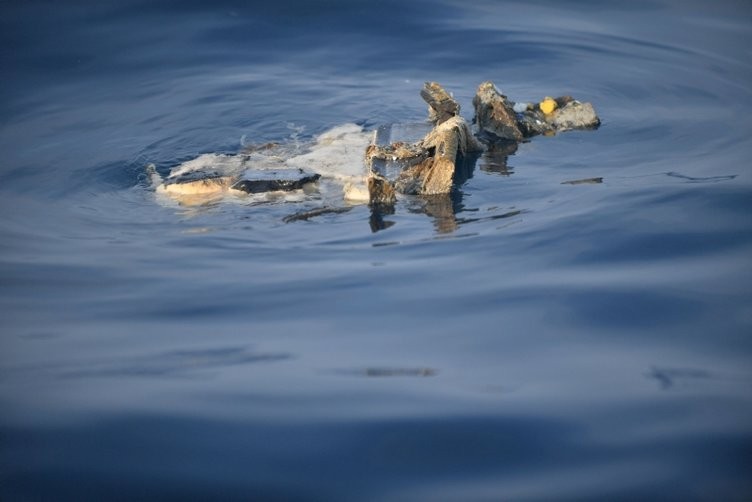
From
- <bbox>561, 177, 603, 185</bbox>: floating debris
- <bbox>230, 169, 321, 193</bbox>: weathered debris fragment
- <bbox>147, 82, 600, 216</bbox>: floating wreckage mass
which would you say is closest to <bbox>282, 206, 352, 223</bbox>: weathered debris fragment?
<bbox>147, 82, 600, 216</bbox>: floating wreckage mass

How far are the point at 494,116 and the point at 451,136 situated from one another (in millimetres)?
1082

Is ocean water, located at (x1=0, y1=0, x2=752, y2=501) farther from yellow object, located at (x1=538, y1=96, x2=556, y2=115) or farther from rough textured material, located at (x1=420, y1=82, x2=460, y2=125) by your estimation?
rough textured material, located at (x1=420, y1=82, x2=460, y2=125)

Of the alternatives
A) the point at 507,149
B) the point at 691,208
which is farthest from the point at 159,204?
the point at 691,208

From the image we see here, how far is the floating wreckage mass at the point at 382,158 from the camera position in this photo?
5.32m

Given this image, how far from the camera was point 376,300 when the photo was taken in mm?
3850

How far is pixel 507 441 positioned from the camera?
2.72m

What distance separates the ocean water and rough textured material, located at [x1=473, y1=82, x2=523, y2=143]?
375 mm

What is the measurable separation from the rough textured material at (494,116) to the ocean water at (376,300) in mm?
375

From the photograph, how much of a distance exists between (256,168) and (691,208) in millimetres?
2795

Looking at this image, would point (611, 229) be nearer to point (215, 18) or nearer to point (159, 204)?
point (159, 204)

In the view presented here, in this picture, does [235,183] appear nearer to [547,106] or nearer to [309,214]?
[309,214]

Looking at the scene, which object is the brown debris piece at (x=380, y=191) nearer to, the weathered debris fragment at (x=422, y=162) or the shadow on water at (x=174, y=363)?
the weathered debris fragment at (x=422, y=162)

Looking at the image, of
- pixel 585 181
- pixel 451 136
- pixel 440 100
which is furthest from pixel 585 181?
pixel 440 100

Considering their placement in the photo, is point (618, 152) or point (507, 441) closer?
point (507, 441)
